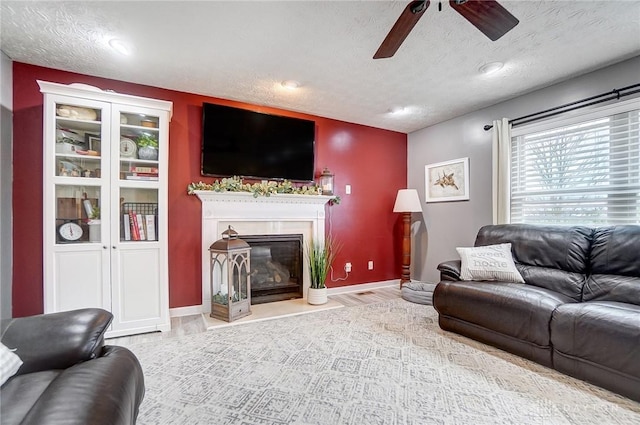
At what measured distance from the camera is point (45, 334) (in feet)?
4.10

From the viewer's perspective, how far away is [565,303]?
2143 millimetres

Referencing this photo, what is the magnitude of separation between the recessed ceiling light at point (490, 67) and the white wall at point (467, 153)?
85 cm

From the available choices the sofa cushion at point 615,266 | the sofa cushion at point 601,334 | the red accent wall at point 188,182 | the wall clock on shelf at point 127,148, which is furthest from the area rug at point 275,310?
the sofa cushion at point 615,266

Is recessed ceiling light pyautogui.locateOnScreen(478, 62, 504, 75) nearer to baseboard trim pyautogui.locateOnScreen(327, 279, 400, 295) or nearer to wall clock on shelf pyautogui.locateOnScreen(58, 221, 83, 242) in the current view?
baseboard trim pyautogui.locateOnScreen(327, 279, 400, 295)

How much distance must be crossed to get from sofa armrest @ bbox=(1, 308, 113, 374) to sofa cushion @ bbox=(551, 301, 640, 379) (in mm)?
2766

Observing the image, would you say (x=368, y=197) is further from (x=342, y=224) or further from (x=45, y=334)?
(x=45, y=334)

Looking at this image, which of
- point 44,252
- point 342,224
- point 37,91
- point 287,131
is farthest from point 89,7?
point 342,224

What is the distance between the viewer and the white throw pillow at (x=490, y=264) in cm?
263

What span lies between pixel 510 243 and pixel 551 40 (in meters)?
1.80

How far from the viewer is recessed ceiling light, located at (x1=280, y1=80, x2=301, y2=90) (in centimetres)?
300

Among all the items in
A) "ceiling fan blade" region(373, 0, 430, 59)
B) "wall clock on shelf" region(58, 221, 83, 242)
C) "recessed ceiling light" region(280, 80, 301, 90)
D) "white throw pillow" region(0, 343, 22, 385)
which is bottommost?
"white throw pillow" region(0, 343, 22, 385)

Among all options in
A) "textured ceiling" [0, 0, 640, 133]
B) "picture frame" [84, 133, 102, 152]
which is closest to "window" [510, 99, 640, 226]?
"textured ceiling" [0, 0, 640, 133]

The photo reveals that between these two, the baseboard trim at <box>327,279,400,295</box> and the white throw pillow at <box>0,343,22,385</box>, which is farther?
the baseboard trim at <box>327,279,400,295</box>

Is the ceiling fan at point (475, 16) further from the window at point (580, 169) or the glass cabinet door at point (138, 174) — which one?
the glass cabinet door at point (138, 174)
